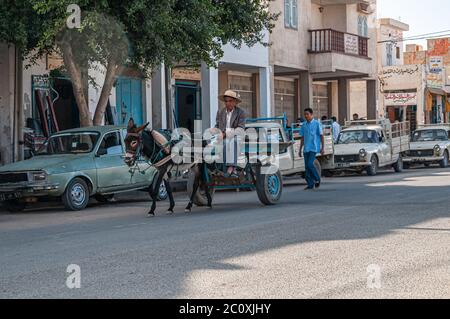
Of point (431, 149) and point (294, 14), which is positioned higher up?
point (294, 14)

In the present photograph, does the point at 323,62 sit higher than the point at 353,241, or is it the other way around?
the point at 323,62

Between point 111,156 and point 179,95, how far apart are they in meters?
14.5

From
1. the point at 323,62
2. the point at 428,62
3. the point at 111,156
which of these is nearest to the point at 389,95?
the point at 428,62

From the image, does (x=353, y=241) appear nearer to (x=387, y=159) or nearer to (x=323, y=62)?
(x=387, y=159)

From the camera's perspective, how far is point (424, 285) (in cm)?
724

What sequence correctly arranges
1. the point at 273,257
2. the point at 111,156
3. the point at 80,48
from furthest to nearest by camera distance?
the point at 80,48
the point at 111,156
the point at 273,257

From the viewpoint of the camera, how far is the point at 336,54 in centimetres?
3606

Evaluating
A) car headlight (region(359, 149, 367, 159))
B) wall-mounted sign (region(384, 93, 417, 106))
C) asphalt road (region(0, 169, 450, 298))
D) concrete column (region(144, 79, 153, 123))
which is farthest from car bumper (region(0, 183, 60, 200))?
wall-mounted sign (region(384, 93, 417, 106))

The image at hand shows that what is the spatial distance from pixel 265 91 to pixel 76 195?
60.5 feet

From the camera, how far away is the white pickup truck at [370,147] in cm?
2675

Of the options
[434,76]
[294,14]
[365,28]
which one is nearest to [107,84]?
[294,14]

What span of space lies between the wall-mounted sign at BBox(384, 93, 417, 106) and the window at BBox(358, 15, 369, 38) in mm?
7478

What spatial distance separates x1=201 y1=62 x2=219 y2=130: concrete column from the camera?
30.5m

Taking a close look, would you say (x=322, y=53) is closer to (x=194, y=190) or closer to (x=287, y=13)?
(x=287, y=13)
